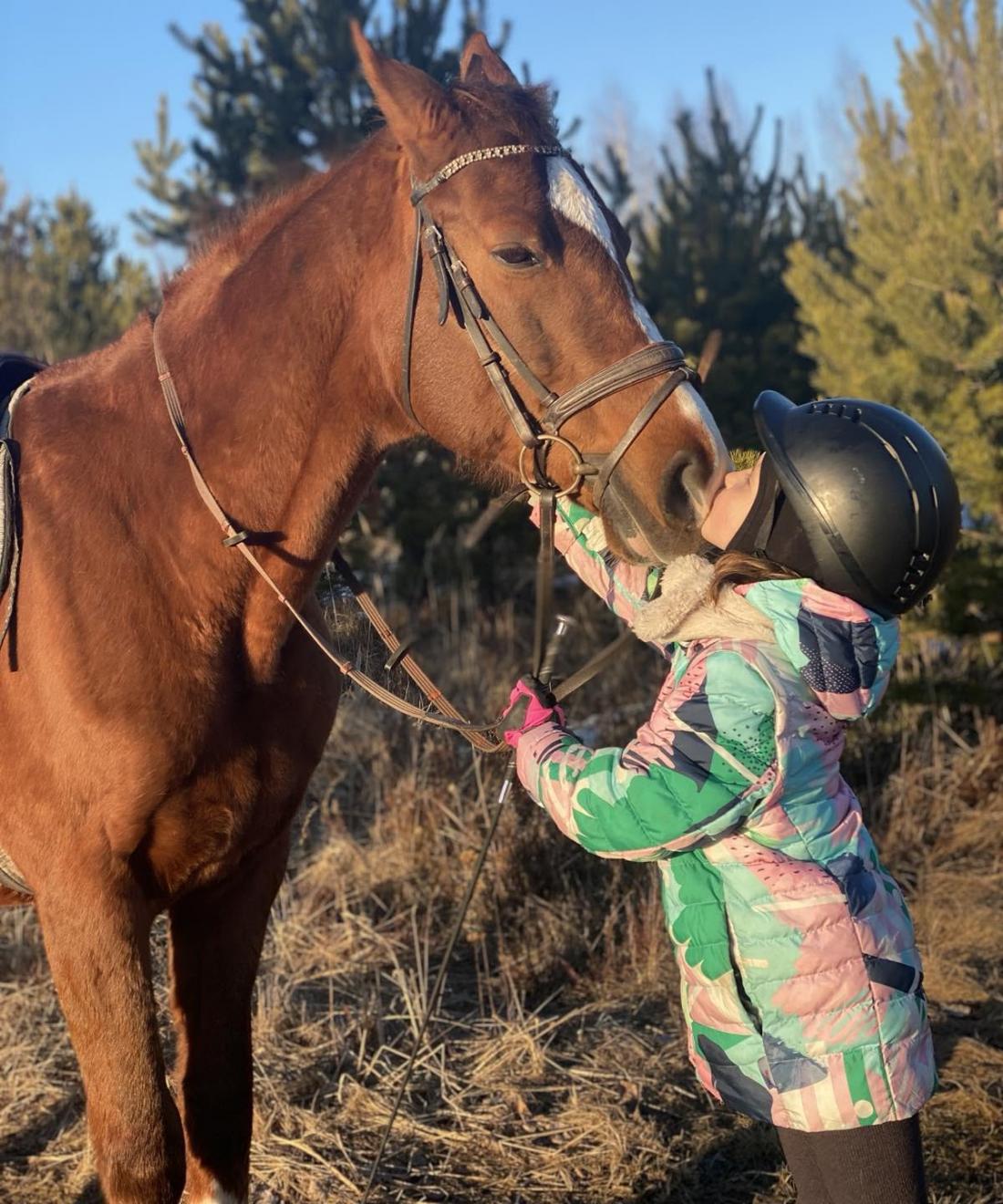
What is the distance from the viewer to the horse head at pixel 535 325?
1932 mm

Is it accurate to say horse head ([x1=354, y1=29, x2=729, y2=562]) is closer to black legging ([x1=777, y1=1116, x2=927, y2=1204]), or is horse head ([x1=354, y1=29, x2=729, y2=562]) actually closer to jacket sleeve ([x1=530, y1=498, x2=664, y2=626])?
jacket sleeve ([x1=530, y1=498, x2=664, y2=626])

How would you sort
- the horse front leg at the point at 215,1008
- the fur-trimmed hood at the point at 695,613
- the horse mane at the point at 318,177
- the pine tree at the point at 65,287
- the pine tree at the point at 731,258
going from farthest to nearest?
1. the pine tree at the point at 65,287
2. the pine tree at the point at 731,258
3. the horse front leg at the point at 215,1008
4. the horse mane at the point at 318,177
5. the fur-trimmed hood at the point at 695,613

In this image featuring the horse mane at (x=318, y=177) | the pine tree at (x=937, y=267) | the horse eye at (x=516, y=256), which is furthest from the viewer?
the pine tree at (x=937, y=267)

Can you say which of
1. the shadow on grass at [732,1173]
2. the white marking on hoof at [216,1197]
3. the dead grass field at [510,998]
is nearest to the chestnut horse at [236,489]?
the white marking on hoof at [216,1197]

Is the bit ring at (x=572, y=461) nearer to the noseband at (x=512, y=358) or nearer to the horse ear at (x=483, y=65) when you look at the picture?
the noseband at (x=512, y=358)

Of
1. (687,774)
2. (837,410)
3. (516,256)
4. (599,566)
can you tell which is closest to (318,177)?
(516,256)

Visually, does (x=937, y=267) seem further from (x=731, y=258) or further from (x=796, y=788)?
(x=796, y=788)

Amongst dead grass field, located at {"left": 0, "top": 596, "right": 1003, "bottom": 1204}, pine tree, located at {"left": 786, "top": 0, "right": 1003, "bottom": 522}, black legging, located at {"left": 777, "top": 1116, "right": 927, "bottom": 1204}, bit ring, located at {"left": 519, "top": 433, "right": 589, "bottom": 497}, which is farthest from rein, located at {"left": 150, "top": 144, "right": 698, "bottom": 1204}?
pine tree, located at {"left": 786, "top": 0, "right": 1003, "bottom": 522}

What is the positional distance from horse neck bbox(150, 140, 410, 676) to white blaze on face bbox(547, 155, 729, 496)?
0.32m

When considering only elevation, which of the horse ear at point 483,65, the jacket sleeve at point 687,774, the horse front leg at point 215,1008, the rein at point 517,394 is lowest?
the horse front leg at point 215,1008

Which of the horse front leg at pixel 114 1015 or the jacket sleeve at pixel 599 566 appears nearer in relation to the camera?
the horse front leg at pixel 114 1015

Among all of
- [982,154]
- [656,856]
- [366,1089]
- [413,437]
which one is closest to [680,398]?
[413,437]

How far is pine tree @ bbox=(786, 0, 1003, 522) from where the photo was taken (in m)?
5.36

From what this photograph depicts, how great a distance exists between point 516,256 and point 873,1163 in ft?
5.51
